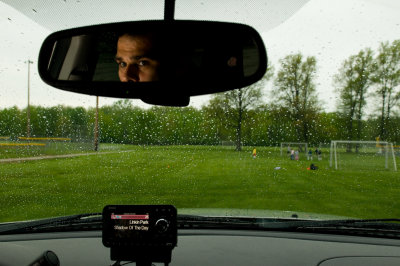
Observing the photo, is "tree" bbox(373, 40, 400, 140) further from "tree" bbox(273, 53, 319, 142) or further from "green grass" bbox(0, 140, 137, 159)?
"green grass" bbox(0, 140, 137, 159)

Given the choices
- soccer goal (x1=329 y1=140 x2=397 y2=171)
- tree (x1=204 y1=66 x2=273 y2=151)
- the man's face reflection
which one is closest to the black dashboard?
the man's face reflection

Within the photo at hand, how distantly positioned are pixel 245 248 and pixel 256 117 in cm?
542

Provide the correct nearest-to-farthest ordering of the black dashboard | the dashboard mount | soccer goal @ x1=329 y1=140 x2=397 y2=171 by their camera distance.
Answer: the dashboard mount → the black dashboard → soccer goal @ x1=329 y1=140 x2=397 y2=171

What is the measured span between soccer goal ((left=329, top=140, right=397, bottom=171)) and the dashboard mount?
1132cm

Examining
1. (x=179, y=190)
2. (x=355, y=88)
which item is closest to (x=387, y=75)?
(x=355, y=88)

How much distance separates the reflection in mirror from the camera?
192 centimetres

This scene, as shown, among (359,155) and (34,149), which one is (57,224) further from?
(359,155)

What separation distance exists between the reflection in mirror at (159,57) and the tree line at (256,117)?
2976 millimetres

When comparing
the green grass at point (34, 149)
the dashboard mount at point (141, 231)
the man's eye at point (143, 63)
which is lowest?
the dashboard mount at point (141, 231)

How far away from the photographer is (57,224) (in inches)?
118

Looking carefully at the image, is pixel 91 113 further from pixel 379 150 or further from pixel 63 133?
pixel 379 150

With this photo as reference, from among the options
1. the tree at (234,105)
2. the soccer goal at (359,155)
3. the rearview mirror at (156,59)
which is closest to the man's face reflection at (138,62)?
the rearview mirror at (156,59)

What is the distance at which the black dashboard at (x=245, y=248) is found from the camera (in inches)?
97.9

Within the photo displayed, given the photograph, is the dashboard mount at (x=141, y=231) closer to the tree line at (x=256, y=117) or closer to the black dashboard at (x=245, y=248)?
the black dashboard at (x=245, y=248)
